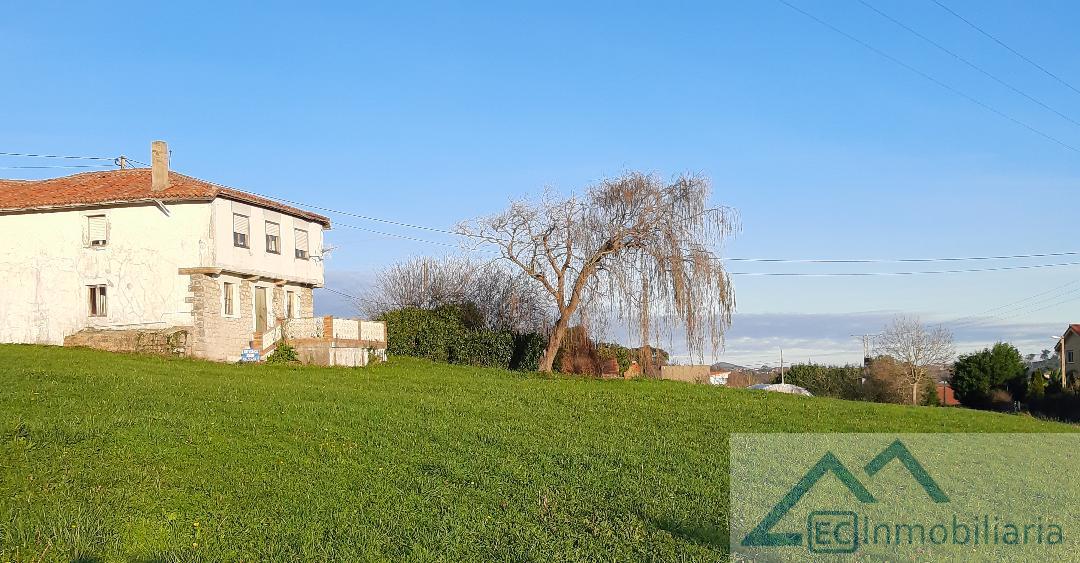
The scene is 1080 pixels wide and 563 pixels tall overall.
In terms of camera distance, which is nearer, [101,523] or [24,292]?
[101,523]

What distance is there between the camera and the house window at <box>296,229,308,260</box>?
123 feet

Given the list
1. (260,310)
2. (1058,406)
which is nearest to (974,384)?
(1058,406)

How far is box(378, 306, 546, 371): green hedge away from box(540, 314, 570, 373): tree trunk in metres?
4.05

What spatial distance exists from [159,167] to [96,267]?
4108 millimetres

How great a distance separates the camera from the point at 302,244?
37.8 metres

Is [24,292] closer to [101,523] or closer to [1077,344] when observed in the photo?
[101,523]

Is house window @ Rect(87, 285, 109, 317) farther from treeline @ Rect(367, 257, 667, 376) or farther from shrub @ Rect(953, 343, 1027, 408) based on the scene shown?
shrub @ Rect(953, 343, 1027, 408)

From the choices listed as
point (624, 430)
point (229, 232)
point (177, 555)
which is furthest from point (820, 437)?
point (229, 232)

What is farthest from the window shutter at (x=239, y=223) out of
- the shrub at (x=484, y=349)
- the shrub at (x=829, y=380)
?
the shrub at (x=829, y=380)

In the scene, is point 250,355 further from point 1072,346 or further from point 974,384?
point 1072,346

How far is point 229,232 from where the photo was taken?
33188 mm

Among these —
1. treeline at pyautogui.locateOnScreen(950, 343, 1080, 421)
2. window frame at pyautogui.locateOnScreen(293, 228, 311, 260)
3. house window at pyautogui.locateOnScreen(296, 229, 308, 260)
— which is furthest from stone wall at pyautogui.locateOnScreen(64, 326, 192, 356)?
treeline at pyautogui.locateOnScreen(950, 343, 1080, 421)

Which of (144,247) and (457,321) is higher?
(144,247)

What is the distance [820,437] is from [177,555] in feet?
47.0
